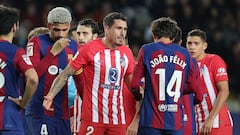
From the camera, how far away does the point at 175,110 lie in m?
8.57

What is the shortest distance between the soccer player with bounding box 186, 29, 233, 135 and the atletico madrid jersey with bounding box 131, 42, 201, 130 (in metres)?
1.05

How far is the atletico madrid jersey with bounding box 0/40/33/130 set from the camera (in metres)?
7.77

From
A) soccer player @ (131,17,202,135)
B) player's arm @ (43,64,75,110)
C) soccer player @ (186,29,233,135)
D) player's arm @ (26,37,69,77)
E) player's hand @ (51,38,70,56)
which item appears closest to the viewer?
soccer player @ (131,17,202,135)

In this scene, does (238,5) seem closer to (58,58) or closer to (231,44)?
(231,44)

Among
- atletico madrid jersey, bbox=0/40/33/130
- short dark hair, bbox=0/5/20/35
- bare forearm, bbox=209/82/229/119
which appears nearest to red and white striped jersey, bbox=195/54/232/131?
bare forearm, bbox=209/82/229/119

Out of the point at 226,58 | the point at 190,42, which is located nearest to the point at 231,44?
the point at 226,58

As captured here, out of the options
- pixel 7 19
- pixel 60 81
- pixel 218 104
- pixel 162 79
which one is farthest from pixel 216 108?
pixel 7 19

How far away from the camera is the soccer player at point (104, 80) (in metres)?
8.95

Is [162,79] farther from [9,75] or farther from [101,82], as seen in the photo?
[9,75]

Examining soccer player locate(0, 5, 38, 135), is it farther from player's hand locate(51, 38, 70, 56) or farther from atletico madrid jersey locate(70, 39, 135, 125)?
player's hand locate(51, 38, 70, 56)

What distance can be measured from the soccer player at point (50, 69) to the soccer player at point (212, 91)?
5.48 feet

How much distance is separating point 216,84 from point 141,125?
161 centimetres

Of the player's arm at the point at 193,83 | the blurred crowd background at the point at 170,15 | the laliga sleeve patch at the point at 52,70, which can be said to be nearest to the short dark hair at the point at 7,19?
the laliga sleeve patch at the point at 52,70

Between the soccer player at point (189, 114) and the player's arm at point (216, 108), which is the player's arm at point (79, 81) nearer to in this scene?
the soccer player at point (189, 114)
